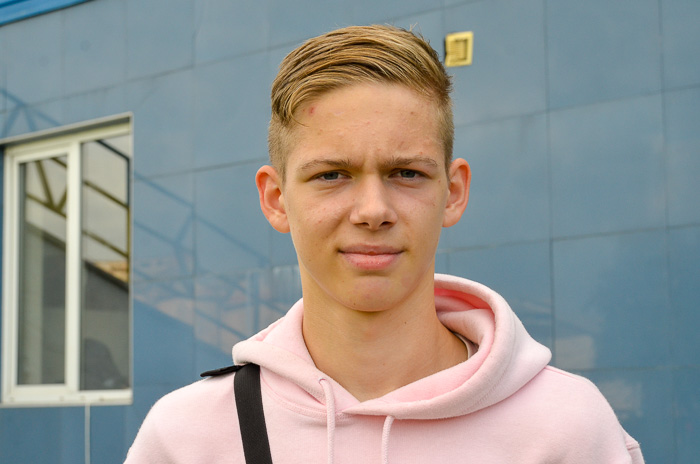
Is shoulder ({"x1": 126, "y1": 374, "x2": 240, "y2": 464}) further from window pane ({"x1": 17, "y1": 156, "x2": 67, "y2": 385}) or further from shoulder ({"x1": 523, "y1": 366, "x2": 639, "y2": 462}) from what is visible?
window pane ({"x1": 17, "y1": 156, "x2": 67, "y2": 385})

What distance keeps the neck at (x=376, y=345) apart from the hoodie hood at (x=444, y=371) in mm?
40

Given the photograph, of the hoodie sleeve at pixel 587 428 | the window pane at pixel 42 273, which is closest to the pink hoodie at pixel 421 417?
the hoodie sleeve at pixel 587 428

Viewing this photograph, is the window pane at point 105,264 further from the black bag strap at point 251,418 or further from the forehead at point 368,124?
the forehead at point 368,124

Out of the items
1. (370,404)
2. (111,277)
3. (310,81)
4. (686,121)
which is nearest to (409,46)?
(310,81)

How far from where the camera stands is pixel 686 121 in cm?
507

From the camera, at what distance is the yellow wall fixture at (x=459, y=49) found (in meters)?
5.73

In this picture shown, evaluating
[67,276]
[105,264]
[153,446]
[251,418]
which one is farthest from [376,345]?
[67,276]

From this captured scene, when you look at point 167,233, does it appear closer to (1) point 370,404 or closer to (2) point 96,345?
(2) point 96,345

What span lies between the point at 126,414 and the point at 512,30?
13.1 feet

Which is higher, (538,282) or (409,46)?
(409,46)

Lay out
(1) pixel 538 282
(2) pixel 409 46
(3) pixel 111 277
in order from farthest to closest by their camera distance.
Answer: (3) pixel 111 277 < (1) pixel 538 282 < (2) pixel 409 46

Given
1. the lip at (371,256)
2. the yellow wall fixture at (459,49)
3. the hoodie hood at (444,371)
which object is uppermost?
the yellow wall fixture at (459,49)

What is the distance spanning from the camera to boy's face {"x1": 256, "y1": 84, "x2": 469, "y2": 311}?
1826mm

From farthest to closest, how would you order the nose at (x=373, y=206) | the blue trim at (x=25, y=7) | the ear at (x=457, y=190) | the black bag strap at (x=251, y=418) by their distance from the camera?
1. the blue trim at (x=25, y=7)
2. the ear at (x=457, y=190)
3. the black bag strap at (x=251, y=418)
4. the nose at (x=373, y=206)
